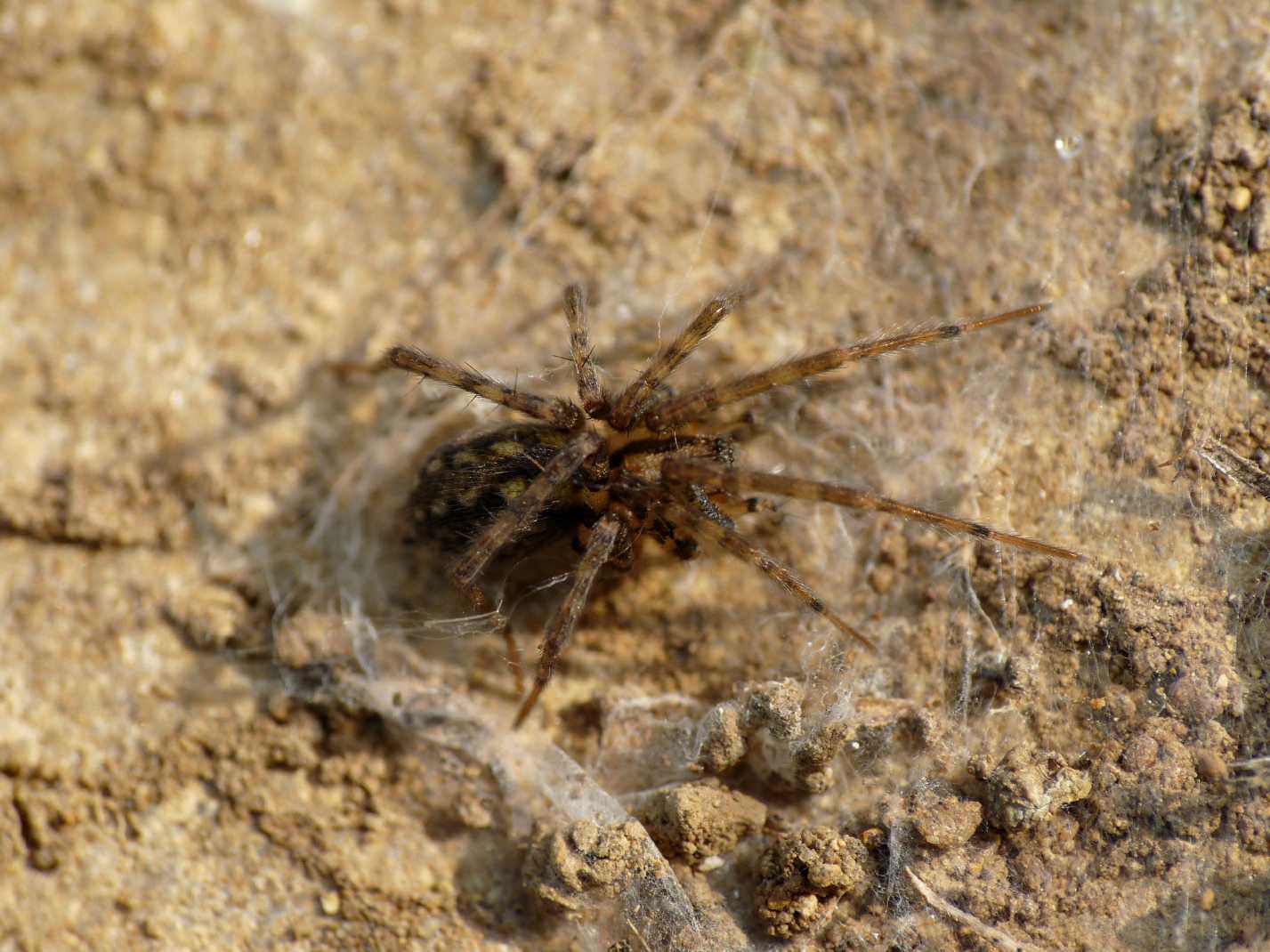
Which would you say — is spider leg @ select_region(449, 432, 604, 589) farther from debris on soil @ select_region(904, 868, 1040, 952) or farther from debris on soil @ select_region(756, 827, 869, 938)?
debris on soil @ select_region(904, 868, 1040, 952)

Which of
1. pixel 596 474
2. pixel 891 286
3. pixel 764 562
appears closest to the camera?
pixel 764 562

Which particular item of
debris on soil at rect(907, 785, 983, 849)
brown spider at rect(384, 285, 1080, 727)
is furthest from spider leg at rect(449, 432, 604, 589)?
debris on soil at rect(907, 785, 983, 849)

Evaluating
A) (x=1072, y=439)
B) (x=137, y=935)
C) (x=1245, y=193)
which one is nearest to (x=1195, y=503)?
(x=1072, y=439)

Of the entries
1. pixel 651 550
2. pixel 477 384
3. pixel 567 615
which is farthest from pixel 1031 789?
pixel 477 384

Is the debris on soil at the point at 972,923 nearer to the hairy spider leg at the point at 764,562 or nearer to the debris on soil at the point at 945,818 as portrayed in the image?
the debris on soil at the point at 945,818

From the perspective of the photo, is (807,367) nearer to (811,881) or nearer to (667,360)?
(667,360)

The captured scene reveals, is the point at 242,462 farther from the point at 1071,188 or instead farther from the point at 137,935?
the point at 1071,188
